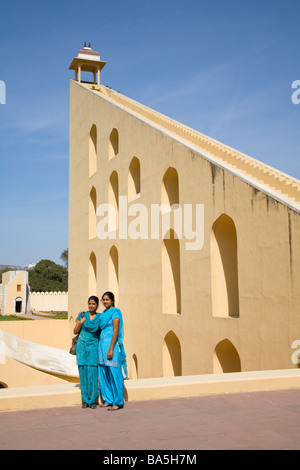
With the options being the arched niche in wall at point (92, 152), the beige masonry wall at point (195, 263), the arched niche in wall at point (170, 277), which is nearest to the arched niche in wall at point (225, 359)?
the beige masonry wall at point (195, 263)

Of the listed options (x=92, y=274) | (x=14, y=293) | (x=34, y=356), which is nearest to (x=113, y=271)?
(x=92, y=274)

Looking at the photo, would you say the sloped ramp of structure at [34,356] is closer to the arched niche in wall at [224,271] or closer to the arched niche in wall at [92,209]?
the arched niche in wall at [224,271]

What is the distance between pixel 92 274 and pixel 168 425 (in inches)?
519

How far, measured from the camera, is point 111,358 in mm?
3857

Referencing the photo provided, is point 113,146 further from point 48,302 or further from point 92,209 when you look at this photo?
point 48,302

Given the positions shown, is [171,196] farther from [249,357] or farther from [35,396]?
[35,396]

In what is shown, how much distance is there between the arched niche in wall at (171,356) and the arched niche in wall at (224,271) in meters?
2.05

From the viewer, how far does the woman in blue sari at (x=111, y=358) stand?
363 cm

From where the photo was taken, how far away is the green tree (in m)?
48.8

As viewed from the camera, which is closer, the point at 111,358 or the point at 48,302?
the point at 111,358

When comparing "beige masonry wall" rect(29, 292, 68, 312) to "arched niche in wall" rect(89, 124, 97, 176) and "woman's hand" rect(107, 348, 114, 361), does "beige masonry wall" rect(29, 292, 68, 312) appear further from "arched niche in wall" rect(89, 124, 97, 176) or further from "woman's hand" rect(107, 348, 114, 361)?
"woman's hand" rect(107, 348, 114, 361)

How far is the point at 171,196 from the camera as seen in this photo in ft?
33.8
